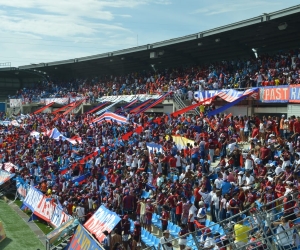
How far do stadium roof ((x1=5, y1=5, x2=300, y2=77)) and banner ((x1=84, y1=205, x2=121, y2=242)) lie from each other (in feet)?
45.0

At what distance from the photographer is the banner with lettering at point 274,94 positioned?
19.2m

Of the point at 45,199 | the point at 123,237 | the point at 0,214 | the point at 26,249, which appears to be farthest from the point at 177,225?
the point at 0,214

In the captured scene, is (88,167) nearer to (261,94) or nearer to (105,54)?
(261,94)

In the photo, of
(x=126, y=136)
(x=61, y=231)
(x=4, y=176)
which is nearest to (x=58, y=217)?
(x=61, y=231)

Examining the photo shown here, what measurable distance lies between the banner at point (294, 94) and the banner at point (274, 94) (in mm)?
197

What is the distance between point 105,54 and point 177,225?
2734 centimetres

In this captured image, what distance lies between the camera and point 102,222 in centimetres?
1308

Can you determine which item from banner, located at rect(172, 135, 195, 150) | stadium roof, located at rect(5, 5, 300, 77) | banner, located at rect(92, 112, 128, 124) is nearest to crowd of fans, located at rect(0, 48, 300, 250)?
banner, located at rect(172, 135, 195, 150)

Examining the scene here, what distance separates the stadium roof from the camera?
23.6 metres

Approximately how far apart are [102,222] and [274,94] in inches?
413

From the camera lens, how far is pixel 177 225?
12594 mm

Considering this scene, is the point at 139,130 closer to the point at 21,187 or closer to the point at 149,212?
the point at 21,187

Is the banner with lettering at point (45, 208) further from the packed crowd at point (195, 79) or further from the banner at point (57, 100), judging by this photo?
the banner at point (57, 100)

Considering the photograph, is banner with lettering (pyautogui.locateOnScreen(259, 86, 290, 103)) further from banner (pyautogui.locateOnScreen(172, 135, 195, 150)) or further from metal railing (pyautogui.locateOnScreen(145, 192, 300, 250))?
metal railing (pyautogui.locateOnScreen(145, 192, 300, 250))
